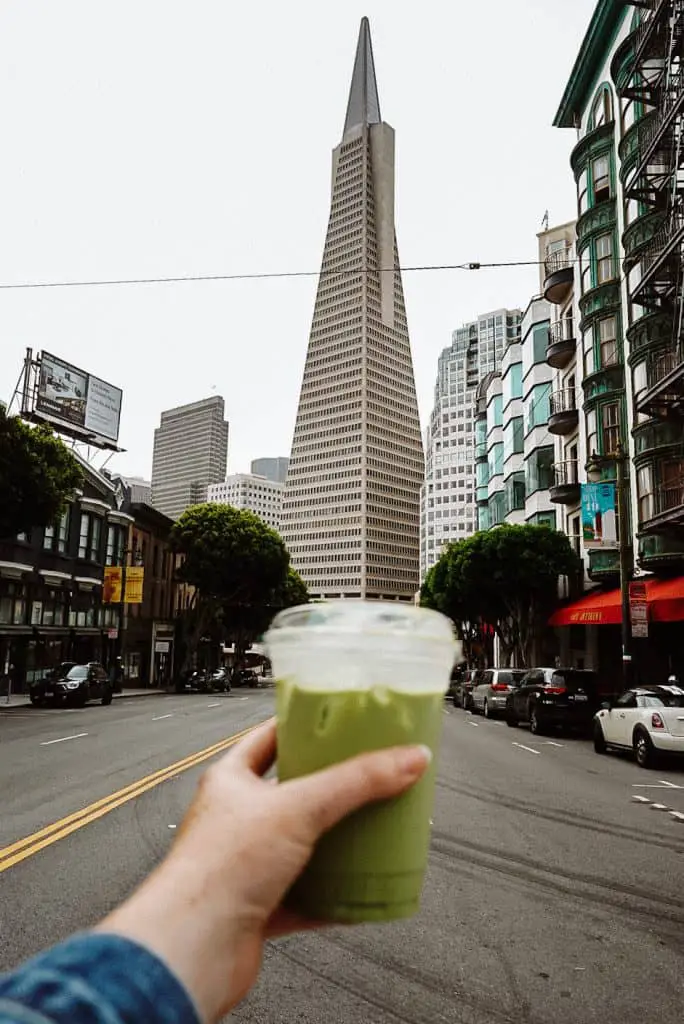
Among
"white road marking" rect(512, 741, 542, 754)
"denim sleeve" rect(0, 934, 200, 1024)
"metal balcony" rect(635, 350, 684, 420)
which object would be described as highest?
"metal balcony" rect(635, 350, 684, 420)

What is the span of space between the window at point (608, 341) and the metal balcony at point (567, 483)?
19.2 feet

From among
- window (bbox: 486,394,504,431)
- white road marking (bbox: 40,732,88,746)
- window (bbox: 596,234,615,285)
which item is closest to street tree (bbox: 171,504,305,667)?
window (bbox: 486,394,504,431)

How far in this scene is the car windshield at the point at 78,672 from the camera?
102 feet

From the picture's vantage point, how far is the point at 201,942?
3.88ft

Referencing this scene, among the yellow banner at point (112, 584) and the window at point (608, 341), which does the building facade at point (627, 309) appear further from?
the yellow banner at point (112, 584)

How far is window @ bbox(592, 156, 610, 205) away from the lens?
1245 inches

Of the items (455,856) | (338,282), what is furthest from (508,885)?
(338,282)

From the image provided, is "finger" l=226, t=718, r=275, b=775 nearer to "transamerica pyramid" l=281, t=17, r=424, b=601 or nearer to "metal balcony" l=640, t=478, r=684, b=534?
"metal balcony" l=640, t=478, r=684, b=534

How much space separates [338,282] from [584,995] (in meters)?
199

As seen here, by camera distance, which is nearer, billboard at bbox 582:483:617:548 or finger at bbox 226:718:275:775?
finger at bbox 226:718:275:775

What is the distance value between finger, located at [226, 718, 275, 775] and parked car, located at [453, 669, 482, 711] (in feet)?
106

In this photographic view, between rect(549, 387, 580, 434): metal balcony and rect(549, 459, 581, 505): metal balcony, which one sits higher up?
rect(549, 387, 580, 434): metal balcony

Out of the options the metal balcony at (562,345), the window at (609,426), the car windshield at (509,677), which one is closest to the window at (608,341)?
the window at (609,426)

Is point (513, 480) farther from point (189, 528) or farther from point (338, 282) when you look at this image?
point (338, 282)
